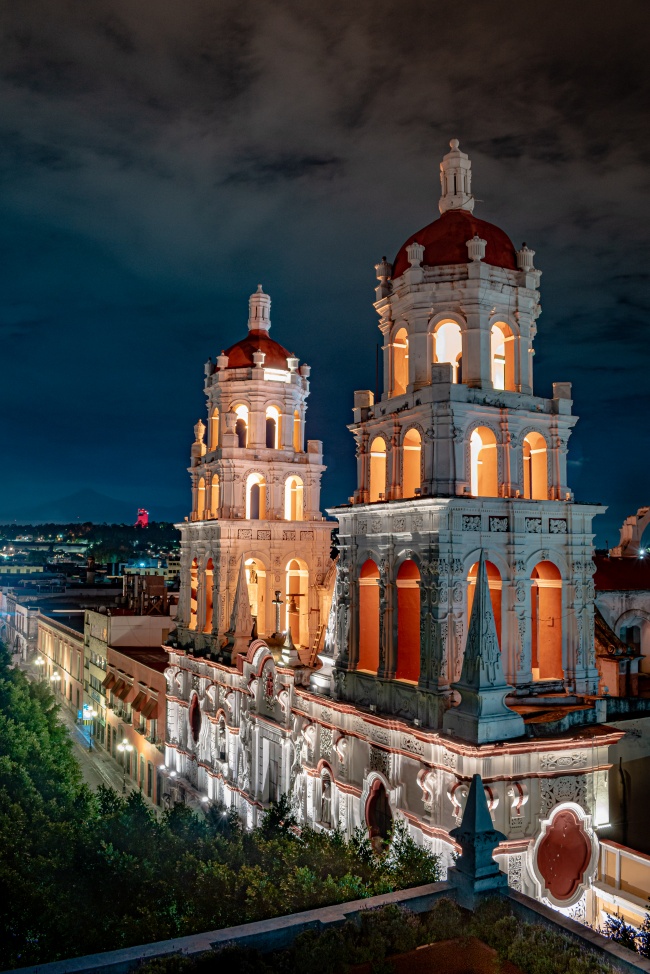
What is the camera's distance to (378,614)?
31.6 m

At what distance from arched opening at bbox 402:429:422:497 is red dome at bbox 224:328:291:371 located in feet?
59.1

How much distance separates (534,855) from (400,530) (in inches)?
432

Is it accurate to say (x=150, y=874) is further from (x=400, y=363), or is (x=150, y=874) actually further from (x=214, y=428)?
(x=214, y=428)

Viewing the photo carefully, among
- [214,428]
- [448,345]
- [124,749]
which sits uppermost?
[448,345]

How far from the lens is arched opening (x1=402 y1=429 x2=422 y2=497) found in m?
29.8

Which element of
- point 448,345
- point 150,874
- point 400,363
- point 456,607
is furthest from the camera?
point 448,345

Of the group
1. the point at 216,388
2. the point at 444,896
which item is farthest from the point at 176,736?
the point at 444,896

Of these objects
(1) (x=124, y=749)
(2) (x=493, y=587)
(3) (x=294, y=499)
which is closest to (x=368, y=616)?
(2) (x=493, y=587)

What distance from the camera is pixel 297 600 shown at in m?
46.4

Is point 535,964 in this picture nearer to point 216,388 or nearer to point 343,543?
point 343,543

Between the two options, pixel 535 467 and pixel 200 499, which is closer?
pixel 535 467

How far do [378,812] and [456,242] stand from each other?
20.6 metres

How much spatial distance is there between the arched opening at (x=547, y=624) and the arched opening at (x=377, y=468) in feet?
21.8

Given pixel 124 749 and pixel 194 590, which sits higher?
pixel 194 590
